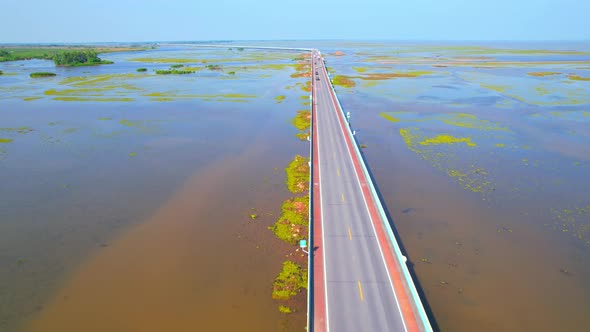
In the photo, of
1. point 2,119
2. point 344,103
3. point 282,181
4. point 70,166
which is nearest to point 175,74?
point 2,119

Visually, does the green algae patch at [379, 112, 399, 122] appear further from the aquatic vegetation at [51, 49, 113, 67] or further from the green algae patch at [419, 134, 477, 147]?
the aquatic vegetation at [51, 49, 113, 67]

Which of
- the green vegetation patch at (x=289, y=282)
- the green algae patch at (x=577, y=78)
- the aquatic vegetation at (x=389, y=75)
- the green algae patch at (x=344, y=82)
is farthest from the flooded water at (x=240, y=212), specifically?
the green algae patch at (x=577, y=78)

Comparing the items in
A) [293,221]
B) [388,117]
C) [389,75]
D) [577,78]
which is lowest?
[293,221]

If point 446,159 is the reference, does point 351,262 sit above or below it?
below

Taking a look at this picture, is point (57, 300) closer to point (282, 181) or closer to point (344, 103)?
point (282, 181)

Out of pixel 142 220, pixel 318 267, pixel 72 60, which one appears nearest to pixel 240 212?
pixel 142 220

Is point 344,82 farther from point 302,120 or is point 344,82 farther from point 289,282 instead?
point 289,282
